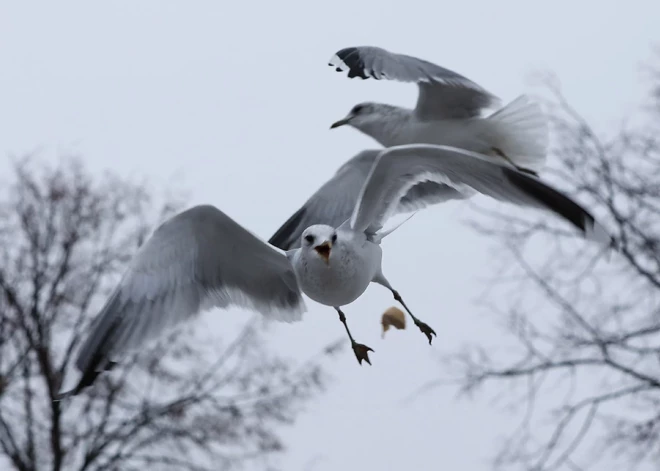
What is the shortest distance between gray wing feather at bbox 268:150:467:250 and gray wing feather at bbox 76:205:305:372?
34.9 inches

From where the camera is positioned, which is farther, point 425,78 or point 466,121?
point 466,121

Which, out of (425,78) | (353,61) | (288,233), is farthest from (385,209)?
(288,233)

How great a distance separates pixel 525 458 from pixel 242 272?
408 cm

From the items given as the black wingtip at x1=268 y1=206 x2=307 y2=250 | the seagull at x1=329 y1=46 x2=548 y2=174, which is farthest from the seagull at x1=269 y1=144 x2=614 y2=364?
the seagull at x1=329 y1=46 x2=548 y2=174

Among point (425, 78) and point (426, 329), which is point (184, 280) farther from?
point (425, 78)

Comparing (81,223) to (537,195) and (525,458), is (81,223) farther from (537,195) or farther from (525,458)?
(537,195)

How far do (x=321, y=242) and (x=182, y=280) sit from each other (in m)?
0.66

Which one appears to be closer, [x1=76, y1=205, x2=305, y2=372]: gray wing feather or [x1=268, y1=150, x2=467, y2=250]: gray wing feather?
[x1=76, y1=205, x2=305, y2=372]: gray wing feather

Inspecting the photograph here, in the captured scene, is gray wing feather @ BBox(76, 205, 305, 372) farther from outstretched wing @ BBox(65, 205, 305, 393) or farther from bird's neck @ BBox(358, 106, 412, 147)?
bird's neck @ BBox(358, 106, 412, 147)

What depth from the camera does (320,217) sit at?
18.9ft

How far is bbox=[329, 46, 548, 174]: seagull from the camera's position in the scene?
18.7ft

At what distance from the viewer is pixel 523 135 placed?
5793mm

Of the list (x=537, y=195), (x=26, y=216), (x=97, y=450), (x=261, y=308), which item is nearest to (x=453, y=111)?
(x=261, y=308)

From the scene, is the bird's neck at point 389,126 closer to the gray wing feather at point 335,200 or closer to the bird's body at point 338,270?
the gray wing feather at point 335,200
